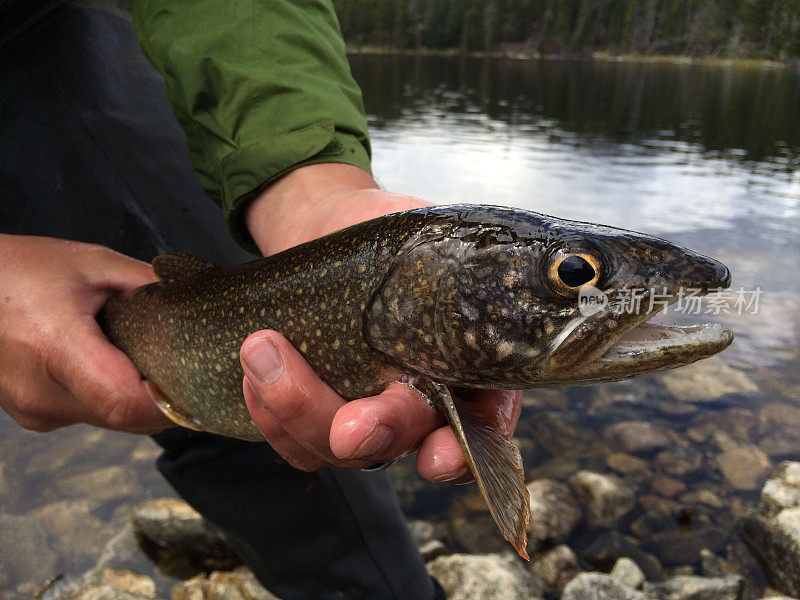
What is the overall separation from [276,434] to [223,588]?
236 cm

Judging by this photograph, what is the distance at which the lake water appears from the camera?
17.6 ft

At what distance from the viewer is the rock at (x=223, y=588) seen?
4.12 meters

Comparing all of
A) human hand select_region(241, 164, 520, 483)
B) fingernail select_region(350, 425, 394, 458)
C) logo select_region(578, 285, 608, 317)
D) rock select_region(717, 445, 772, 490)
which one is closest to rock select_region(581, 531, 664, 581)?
rock select_region(717, 445, 772, 490)

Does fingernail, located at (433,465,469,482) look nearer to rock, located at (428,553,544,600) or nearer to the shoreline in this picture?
rock, located at (428,553,544,600)

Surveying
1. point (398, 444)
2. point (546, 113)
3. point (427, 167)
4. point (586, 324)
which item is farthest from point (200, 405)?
point (546, 113)

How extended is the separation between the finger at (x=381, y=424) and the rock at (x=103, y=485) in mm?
4429

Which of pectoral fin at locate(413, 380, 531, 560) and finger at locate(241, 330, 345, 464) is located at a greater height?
finger at locate(241, 330, 345, 464)

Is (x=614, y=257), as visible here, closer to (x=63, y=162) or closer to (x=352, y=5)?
(x=63, y=162)

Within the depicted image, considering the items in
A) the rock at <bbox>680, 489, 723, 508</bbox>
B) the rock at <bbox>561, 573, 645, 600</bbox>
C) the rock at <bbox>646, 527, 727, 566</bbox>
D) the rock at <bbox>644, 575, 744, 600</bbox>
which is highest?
the rock at <bbox>561, 573, 645, 600</bbox>

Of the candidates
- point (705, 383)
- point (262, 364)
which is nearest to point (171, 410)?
point (262, 364)

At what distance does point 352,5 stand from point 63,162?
464ft

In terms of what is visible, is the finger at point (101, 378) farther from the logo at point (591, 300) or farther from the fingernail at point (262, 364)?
the logo at point (591, 300)

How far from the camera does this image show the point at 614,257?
191cm

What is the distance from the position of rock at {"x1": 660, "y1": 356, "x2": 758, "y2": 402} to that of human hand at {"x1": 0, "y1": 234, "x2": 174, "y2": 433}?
6.42 m
